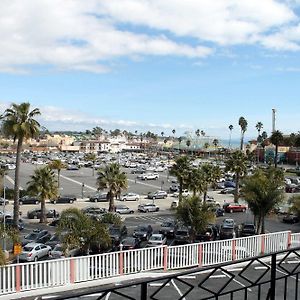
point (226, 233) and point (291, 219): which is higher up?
point (226, 233)

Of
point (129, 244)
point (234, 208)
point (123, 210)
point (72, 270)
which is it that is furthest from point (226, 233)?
point (72, 270)

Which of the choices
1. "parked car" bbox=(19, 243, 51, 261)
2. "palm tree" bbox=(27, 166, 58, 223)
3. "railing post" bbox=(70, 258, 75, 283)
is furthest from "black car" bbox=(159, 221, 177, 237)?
"railing post" bbox=(70, 258, 75, 283)

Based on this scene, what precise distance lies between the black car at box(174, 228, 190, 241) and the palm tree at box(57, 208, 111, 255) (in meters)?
10.1

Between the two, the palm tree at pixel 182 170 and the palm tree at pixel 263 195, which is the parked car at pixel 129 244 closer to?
the palm tree at pixel 263 195

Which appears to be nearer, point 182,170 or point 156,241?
point 156,241

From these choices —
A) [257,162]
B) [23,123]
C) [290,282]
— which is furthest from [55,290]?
[257,162]

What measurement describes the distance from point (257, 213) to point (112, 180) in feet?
53.4

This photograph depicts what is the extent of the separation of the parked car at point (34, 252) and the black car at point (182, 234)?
9443 mm

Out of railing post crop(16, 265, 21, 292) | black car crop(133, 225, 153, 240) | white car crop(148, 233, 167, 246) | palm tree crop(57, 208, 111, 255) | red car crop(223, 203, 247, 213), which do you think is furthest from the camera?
red car crop(223, 203, 247, 213)

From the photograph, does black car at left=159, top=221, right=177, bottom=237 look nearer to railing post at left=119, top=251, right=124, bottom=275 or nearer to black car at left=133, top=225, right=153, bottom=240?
black car at left=133, top=225, right=153, bottom=240

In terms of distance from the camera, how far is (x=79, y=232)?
842 inches

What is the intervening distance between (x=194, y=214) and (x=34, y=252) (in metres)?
9.85

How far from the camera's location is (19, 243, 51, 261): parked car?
24755 mm

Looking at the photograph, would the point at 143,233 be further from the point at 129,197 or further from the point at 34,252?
the point at 129,197
